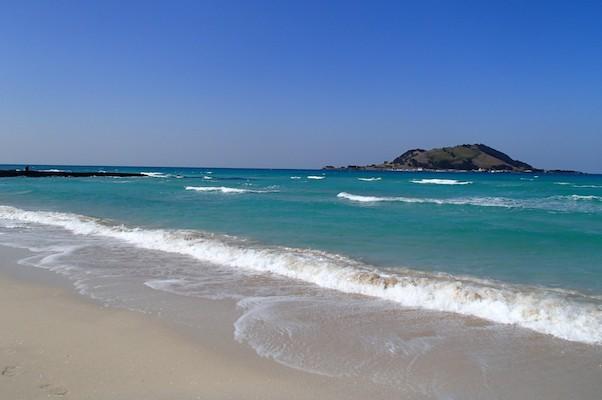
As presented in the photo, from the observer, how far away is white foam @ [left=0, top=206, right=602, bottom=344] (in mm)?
5918

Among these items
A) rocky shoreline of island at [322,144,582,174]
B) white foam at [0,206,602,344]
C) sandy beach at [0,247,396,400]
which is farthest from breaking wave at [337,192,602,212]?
rocky shoreline of island at [322,144,582,174]

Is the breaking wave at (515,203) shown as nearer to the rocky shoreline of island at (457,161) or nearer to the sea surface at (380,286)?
the sea surface at (380,286)

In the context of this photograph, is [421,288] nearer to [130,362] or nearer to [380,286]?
[380,286]

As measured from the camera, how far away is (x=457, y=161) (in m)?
162

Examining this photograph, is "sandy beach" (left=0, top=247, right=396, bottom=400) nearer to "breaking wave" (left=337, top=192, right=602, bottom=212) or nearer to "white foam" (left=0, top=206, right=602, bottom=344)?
"white foam" (left=0, top=206, right=602, bottom=344)

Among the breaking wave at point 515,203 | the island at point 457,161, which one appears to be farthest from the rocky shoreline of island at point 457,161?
the breaking wave at point 515,203

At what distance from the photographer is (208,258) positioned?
998cm

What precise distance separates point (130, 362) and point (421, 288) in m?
4.66

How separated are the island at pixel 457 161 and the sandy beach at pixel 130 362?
16344 cm

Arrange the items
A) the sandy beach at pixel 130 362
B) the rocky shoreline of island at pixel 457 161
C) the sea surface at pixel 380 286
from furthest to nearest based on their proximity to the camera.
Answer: the rocky shoreline of island at pixel 457 161 → the sea surface at pixel 380 286 → the sandy beach at pixel 130 362

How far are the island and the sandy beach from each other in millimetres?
163437

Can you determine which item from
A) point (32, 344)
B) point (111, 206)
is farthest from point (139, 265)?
point (111, 206)

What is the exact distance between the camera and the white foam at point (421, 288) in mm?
5918

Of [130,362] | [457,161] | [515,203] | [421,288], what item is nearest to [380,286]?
[421,288]
